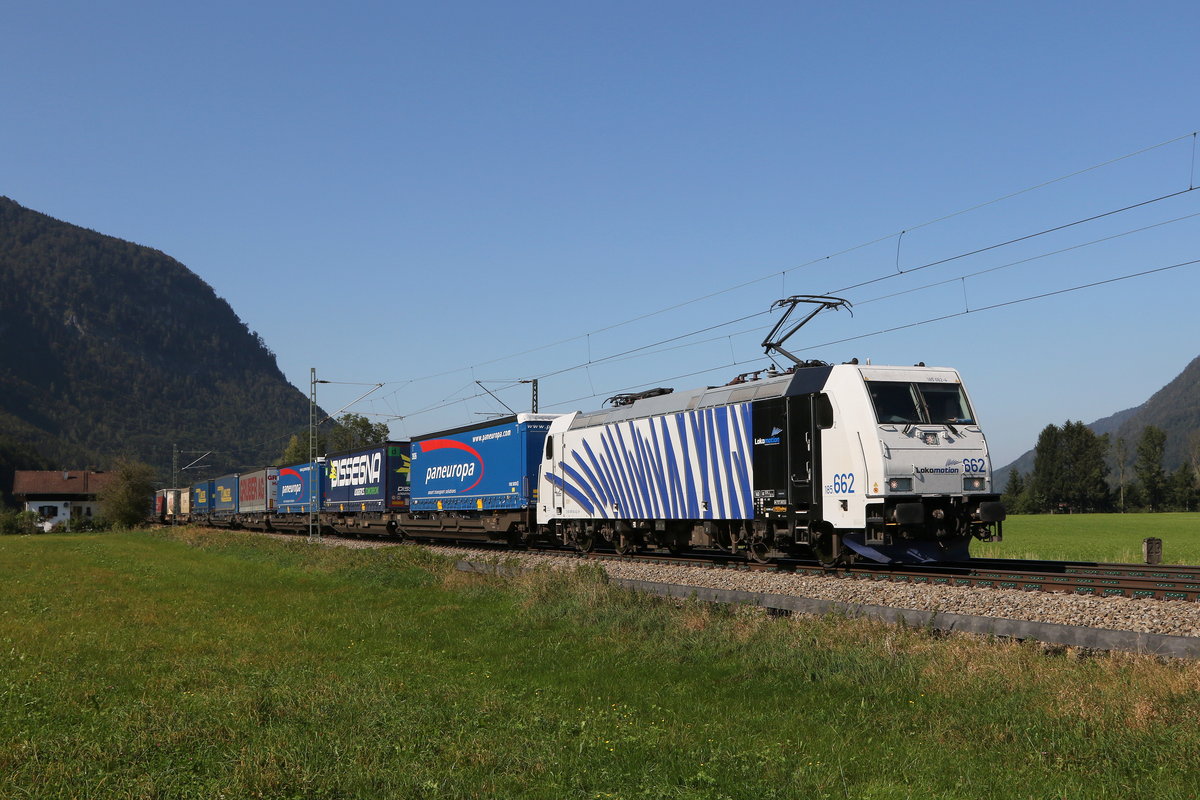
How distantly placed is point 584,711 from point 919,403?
11.6 metres

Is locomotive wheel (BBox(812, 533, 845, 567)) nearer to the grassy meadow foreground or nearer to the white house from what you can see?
the grassy meadow foreground

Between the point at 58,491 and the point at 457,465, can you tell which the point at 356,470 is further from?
the point at 58,491

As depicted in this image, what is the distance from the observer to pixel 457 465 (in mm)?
34781

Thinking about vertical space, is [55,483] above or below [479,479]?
above

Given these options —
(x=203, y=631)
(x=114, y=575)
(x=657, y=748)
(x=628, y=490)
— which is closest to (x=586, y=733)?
(x=657, y=748)

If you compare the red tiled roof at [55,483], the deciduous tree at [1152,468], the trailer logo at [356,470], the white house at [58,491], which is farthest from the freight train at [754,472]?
the red tiled roof at [55,483]

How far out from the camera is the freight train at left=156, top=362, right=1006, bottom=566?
17.9 metres

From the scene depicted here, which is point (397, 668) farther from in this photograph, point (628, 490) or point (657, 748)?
point (628, 490)

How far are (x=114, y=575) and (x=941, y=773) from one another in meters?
25.4

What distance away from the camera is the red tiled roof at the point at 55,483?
13412 centimetres

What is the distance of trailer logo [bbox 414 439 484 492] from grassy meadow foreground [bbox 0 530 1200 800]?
58.8 feet

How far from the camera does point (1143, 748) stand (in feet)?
23.6

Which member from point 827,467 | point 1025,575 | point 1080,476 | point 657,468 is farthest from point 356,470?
point 1080,476

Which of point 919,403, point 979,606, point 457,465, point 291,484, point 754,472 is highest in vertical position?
point 919,403
